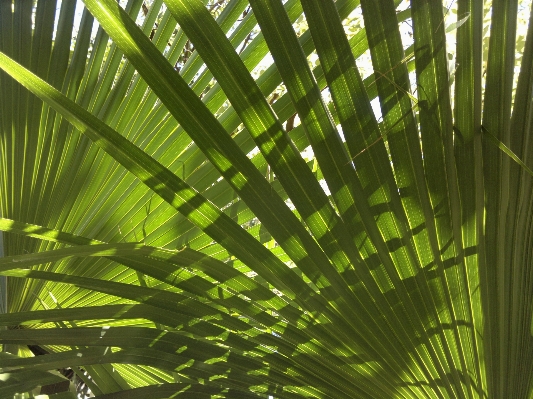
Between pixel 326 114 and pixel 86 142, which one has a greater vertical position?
pixel 86 142

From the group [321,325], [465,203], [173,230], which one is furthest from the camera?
[173,230]

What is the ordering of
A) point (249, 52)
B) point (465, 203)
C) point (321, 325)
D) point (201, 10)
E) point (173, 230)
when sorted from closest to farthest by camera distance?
1. point (201, 10)
2. point (465, 203)
3. point (321, 325)
4. point (249, 52)
5. point (173, 230)

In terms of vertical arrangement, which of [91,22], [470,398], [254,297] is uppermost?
[91,22]

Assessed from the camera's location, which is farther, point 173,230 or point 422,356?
point 173,230

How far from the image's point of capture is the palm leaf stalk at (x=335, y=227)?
0.74 meters

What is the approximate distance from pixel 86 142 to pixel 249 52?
51cm

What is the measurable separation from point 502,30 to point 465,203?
0.28 meters

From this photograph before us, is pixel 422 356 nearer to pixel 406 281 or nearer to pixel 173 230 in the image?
pixel 406 281

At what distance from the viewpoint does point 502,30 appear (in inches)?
29.2

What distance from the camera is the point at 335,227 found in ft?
2.88

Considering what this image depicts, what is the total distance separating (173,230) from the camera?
4.66 ft

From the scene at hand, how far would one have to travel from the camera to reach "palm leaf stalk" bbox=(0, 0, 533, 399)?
74 cm

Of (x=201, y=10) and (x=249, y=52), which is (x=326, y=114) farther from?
(x=249, y=52)

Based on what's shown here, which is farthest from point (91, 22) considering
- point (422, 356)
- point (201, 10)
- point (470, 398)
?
point (470, 398)
